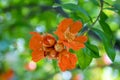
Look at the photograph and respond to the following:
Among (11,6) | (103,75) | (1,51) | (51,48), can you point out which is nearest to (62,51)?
(51,48)

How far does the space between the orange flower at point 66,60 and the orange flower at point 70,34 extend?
1.0 inches

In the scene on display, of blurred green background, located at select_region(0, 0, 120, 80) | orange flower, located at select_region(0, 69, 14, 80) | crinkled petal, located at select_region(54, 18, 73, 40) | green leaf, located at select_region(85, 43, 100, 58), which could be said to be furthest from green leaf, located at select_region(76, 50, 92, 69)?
orange flower, located at select_region(0, 69, 14, 80)

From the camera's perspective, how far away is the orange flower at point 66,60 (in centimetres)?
→ 115

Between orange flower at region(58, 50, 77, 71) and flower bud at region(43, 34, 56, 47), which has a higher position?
flower bud at region(43, 34, 56, 47)

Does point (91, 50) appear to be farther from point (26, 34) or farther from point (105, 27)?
point (26, 34)

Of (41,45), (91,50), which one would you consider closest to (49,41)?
(41,45)

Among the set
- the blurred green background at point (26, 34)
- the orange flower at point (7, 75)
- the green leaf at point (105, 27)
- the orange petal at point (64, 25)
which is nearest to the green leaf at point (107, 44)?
the green leaf at point (105, 27)

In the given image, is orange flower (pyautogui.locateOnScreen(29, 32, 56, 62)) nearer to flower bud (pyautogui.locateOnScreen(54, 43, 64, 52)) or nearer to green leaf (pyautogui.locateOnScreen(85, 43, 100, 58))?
flower bud (pyautogui.locateOnScreen(54, 43, 64, 52))

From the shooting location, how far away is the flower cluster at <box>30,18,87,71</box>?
3.74ft

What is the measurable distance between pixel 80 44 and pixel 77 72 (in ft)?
4.63

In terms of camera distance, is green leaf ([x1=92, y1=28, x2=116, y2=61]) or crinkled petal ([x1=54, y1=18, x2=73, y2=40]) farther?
green leaf ([x1=92, y1=28, x2=116, y2=61])

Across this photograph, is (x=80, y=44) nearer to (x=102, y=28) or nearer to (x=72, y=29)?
(x=72, y=29)

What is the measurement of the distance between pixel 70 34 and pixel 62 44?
A: 47 millimetres

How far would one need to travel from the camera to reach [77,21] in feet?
3.97
